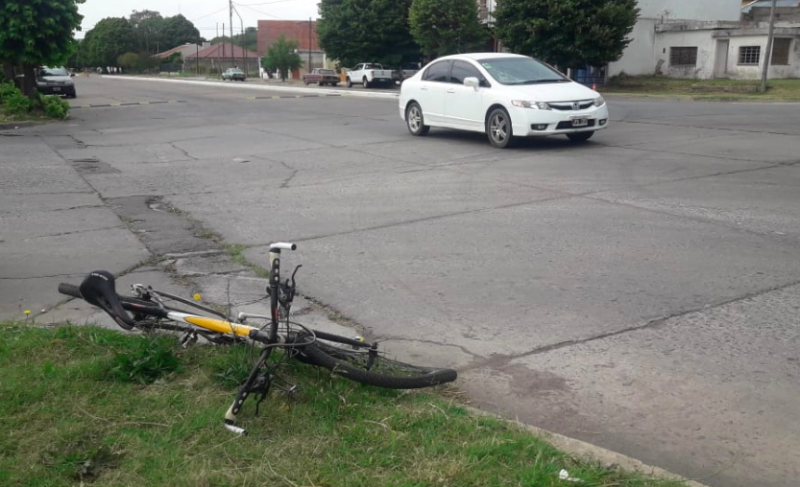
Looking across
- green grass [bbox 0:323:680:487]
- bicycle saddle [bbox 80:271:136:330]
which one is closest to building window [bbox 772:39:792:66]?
green grass [bbox 0:323:680:487]

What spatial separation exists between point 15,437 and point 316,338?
4.85ft

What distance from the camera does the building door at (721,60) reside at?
41088 millimetres

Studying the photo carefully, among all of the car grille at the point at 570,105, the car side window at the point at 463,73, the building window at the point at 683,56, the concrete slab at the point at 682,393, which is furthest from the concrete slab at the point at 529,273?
the building window at the point at 683,56

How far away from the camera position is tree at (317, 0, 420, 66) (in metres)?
54.2

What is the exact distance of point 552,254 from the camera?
A: 7227 millimetres

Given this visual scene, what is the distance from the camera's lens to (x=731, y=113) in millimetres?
20391

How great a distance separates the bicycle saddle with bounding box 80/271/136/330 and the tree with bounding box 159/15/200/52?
151 meters

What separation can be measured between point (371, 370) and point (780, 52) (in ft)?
137

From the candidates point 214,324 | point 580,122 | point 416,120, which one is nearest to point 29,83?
point 416,120

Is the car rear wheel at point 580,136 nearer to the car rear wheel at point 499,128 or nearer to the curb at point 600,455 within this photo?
the car rear wheel at point 499,128

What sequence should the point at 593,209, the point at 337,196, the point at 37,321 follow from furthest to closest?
the point at 337,196 < the point at 593,209 < the point at 37,321

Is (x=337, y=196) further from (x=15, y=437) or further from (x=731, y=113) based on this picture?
(x=731, y=113)

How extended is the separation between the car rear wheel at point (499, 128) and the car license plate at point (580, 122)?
3.49ft

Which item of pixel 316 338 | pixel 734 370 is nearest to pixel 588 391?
pixel 734 370
